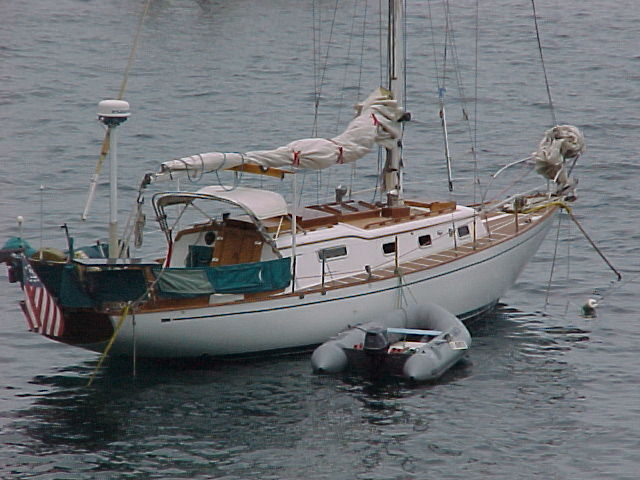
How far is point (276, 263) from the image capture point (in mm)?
32406

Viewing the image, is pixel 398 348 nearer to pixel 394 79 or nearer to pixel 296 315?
pixel 296 315

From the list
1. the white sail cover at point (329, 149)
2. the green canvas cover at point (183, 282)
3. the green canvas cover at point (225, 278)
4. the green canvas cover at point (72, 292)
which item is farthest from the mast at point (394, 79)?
the green canvas cover at point (72, 292)

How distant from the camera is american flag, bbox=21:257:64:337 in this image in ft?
100

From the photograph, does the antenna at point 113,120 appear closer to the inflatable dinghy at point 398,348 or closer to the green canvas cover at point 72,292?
the green canvas cover at point 72,292

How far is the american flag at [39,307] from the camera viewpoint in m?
30.6

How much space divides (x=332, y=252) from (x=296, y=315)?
2324mm

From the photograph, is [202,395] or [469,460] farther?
[202,395]

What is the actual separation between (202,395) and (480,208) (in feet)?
41.6

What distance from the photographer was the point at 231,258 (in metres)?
33.6

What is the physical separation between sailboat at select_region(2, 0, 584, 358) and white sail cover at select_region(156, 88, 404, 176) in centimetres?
4

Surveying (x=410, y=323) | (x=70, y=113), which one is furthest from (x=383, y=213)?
(x=70, y=113)

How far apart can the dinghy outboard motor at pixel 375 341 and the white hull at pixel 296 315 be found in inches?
81.5

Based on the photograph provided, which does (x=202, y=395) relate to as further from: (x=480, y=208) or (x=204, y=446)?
(x=480, y=208)

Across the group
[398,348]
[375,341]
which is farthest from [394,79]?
[375,341]
